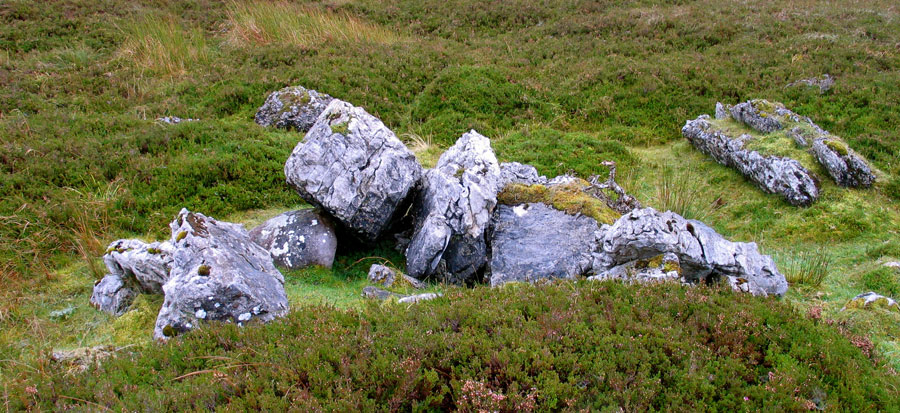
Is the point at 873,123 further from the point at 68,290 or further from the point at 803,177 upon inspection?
the point at 68,290

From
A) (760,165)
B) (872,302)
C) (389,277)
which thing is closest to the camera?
(872,302)

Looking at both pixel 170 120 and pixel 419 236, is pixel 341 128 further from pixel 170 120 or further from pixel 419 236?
pixel 170 120

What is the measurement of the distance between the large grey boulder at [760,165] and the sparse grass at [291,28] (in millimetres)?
14213

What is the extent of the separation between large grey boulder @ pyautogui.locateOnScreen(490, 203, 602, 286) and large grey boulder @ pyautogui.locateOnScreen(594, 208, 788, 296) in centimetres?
66

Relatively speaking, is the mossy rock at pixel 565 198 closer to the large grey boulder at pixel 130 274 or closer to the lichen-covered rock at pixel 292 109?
the large grey boulder at pixel 130 274

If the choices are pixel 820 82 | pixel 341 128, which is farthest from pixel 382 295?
pixel 820 82

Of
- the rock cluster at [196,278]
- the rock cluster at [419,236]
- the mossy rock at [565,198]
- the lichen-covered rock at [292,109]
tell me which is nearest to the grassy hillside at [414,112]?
the rock cluster at [196,278]

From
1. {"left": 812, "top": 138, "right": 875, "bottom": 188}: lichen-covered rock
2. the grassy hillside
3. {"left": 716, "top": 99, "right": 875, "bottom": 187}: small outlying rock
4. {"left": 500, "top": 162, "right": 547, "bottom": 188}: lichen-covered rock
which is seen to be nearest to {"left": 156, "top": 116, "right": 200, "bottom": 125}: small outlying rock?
the grassy hillside

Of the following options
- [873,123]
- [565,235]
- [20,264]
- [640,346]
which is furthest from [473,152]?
[873,123]

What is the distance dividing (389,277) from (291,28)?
17.6 meters

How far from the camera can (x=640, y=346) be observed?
5.73 m

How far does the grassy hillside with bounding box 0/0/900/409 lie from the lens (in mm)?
8570

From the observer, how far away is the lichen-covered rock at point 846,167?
1223 cm

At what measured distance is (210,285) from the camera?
7.25 meters
